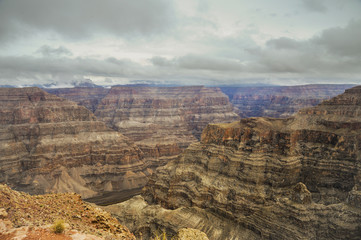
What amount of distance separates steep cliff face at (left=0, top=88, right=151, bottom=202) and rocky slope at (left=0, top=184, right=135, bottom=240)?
73668mm

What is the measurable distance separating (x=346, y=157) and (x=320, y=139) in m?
6.57

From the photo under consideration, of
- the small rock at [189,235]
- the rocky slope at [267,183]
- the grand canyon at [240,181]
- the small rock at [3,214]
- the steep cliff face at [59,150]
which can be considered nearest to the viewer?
the small rock at [3,214]

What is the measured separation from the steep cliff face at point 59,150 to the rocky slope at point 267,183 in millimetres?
44122

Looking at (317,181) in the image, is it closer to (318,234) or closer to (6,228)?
(318,234)

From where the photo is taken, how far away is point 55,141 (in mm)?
101000

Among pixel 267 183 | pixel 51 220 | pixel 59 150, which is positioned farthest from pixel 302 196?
pixel 59 150

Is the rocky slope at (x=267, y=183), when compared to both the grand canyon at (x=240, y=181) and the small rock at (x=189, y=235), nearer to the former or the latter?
the grand canyon at (x=240, y=181)

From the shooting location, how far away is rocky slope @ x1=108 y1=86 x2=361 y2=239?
1580 inches

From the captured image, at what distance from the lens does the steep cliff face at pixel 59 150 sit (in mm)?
89938

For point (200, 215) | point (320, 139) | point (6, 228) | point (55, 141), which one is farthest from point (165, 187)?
point (55, 141)

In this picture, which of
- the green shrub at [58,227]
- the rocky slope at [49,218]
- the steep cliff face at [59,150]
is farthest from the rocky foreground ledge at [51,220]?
the steep cliff face at [59,150]

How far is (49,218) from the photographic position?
17688 mm

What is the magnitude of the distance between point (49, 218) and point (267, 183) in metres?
41.4

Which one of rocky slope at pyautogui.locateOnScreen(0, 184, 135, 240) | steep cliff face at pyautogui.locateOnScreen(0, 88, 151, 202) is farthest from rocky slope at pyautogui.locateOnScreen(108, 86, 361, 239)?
steep cliff face at pyautogui.locateOnScreen(0, 88, 151, 202)
